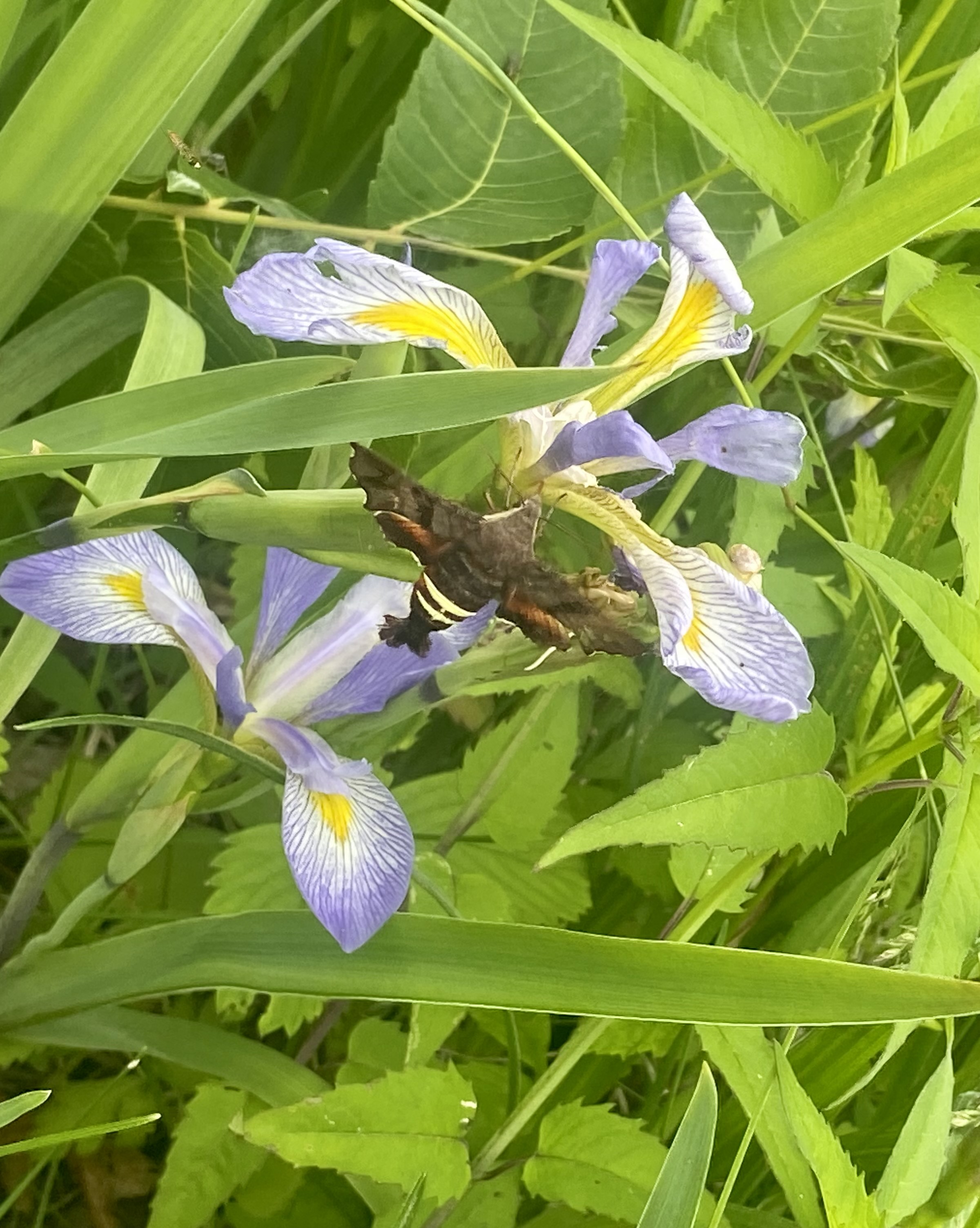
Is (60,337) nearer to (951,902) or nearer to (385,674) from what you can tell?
(385,674)

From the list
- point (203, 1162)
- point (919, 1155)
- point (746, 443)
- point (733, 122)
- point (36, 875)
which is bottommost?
point (203, 1162)

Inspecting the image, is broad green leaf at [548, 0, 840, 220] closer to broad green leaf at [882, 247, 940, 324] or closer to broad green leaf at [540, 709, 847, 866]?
broad green leaf at [882, 247, 940, 324]

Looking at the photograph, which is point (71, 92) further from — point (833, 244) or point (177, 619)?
point (833, 244)

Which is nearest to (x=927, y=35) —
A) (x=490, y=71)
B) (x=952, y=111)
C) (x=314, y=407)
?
(x=952, y=111)

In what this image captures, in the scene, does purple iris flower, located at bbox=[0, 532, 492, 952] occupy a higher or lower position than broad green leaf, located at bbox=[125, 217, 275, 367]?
lower

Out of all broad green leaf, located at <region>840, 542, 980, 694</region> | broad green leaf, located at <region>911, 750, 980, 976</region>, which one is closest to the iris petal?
broad green leaf, located at <region>840, 542, 980, 694</region>

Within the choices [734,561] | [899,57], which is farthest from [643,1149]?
[899,57]
